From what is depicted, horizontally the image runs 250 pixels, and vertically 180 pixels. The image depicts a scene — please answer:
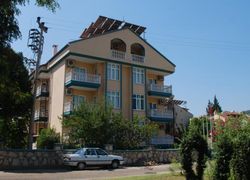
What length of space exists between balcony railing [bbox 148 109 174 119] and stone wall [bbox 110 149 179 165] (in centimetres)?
1133

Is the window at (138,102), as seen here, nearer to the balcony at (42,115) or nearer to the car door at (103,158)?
the balcony at (42,115)

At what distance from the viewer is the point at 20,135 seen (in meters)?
36.2

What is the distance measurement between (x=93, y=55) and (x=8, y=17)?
30.8 metres

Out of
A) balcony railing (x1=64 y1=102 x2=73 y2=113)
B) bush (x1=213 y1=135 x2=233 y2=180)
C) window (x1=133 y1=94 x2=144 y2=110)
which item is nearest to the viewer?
bush (x1=213 y1=135 x2=233 y2=180)

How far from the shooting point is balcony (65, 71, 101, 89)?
3831 centimetres

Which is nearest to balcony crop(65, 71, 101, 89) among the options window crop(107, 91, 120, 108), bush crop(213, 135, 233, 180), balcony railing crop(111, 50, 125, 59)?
window crop(107, 91, 120, 108)

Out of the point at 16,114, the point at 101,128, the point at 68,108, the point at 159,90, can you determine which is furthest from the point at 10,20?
the point at 159,90

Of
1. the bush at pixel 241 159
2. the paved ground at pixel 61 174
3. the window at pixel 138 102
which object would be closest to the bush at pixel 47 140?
the window at pixel 138 102

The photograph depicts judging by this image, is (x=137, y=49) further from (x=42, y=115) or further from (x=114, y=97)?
(x=42, y=115)

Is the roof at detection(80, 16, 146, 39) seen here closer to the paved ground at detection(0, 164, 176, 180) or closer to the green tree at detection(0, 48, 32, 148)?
the green tree at detection(0, 48, 32, 148)

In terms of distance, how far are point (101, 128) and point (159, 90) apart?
51.3 ft

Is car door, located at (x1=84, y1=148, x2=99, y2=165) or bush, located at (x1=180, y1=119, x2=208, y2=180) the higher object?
bush, located at (x1=180, y1=119, x2=208, y2=180)

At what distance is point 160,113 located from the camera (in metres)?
44.7

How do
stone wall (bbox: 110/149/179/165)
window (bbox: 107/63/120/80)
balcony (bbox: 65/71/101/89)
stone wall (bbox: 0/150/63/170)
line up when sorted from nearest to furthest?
1. stone wall (bbox: 0/150/63/170)
2. stone wall (bbox: 110/149/179/165)
3. balcony (bbox: 65/71/101/89)
4. window (bbox: 107/63/120/80)
